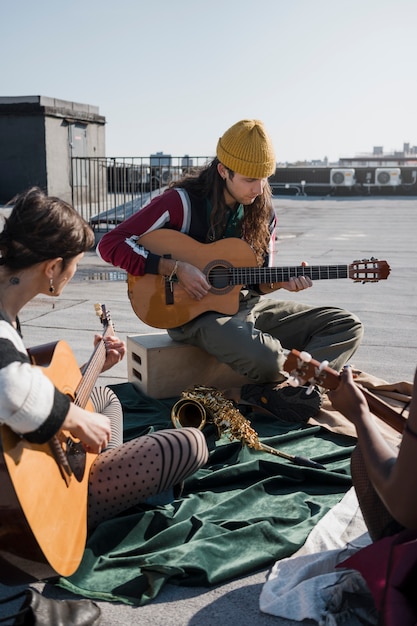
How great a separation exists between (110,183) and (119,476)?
13929mm

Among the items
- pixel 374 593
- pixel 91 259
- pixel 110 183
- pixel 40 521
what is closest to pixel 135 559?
pixel 40 521

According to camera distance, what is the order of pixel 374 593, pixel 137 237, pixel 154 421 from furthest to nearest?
pixel 137 237, pixel 154 421, pixel 374 593

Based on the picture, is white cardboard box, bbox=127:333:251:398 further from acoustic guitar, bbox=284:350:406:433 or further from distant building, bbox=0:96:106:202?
distant building, bbox=0:96:106:202

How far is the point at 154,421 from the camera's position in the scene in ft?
13.8

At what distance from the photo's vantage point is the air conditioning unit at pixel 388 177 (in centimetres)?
3086

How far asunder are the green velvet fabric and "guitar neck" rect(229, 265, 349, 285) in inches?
41.1

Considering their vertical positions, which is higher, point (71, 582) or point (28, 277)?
point (28, 277)

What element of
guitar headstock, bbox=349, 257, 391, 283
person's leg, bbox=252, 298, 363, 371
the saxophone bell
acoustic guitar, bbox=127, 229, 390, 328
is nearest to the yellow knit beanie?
acoustic guitar, bbox=127, 229, 390, 328

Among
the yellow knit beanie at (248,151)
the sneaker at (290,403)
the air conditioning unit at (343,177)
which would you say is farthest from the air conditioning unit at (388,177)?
the sneaker at (290,403)

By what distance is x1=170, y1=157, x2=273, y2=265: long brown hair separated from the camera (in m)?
4.54

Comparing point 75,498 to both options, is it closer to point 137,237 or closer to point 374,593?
point 374,593

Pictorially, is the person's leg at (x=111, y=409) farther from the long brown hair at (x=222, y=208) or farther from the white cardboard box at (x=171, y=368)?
the long brown hair at (x=222, y=208)

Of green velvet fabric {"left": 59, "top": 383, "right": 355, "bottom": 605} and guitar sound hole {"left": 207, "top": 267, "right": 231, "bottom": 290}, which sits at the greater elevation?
guitar sound hole {"left": 207, "top": 267, "right": 231, "bottom": 290}

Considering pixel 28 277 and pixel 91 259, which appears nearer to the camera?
pixel 28 277
